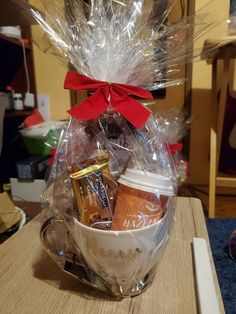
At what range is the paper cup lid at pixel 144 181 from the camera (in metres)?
0.26

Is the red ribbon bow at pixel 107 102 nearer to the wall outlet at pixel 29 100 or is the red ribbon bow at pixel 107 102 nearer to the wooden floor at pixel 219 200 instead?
the wooden floor at pixel 219 200

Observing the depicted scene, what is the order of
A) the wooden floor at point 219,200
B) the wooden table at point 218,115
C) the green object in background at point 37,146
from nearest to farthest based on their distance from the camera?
the wooden table at point 218,115 → the wooden floor at point 219,200 → the green object in background at point 37,146

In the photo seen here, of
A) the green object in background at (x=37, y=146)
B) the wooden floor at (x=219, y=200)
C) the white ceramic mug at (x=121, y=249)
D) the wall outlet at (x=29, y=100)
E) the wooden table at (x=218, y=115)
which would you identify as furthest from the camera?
the wall outlet at (x=29, y=100)

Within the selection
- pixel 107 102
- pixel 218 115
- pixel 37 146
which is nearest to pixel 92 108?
pixel 107 102

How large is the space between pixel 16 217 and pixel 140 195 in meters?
0.51

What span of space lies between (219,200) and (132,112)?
1111mm

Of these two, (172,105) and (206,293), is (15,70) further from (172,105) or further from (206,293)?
(206,293)

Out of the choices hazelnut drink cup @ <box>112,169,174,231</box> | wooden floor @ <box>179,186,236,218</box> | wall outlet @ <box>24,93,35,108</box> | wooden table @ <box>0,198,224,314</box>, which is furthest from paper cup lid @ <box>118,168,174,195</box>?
wall outlet @ <box>24,93,35,108</box>

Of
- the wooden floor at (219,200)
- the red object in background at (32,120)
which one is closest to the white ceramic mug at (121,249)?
the wooden floor at (219,200)

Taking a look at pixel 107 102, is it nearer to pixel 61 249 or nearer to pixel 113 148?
pixel 113 148

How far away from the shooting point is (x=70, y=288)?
306 mm

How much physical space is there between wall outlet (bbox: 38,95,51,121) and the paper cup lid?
1413 mm

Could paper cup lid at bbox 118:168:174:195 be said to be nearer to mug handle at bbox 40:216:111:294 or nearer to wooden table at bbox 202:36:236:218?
mug handle at bbox 40:216:111:294

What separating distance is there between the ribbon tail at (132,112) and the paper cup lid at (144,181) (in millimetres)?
58
